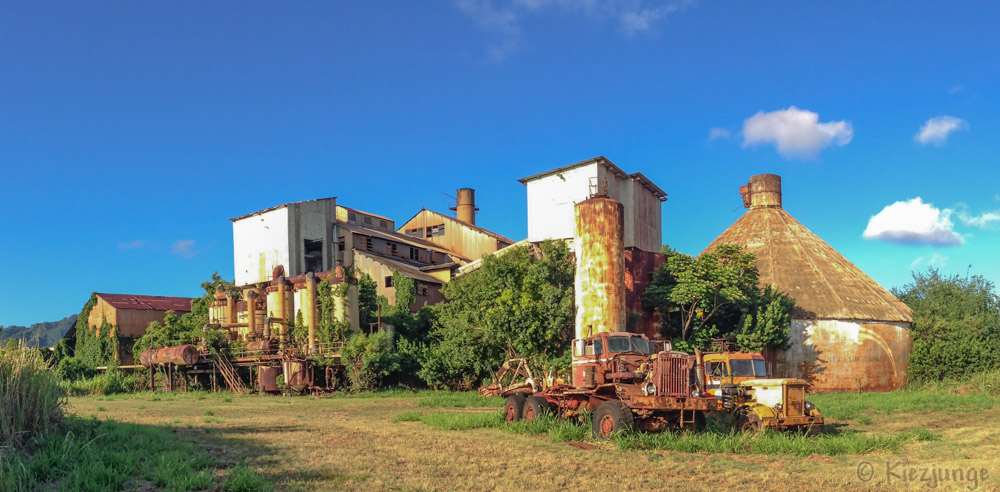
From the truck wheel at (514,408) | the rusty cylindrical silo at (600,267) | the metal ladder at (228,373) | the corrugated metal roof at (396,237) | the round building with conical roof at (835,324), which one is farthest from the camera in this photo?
the corrugated metal roof at (396,237)

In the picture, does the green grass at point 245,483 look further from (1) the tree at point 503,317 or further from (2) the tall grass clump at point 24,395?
(1) the tree at point 503,317

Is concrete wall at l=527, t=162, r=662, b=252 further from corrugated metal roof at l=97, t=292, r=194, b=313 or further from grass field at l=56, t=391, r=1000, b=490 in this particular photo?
corrugated metal roof at l=97, t=292, r=194, b=313

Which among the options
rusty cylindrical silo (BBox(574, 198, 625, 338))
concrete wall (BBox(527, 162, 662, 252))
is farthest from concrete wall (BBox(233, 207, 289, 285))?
rusty cylindrical silo (BBox(574, 198, 625, 338))

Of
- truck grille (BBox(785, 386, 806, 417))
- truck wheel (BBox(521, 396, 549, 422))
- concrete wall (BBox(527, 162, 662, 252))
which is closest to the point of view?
truck grille (BBox(785, 386, 806, 417))

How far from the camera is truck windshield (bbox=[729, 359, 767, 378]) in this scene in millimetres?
19188

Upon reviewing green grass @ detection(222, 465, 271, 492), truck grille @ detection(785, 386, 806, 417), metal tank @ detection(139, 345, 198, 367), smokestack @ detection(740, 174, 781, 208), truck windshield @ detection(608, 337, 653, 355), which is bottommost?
metal tank @ detection(139, 345, 198, 367)

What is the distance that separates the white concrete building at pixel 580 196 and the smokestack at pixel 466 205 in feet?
72.2

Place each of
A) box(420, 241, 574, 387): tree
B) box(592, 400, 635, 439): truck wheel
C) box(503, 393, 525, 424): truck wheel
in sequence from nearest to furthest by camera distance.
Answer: box(592, 400, 635, 439): truck wheel
box(503, 393, 525, 424): truck wheel
box(420, 241, 574, 387): tree

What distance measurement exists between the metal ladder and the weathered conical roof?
28362 mm

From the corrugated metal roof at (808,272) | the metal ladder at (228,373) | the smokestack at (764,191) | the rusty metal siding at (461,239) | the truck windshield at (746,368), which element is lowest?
the metal ladder at (228,373)

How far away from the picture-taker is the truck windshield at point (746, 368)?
1919cm

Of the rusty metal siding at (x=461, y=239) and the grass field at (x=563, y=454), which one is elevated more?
the rusty metal siding at (x=461, y=239)

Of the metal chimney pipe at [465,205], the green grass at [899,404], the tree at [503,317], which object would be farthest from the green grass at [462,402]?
the metal chimney pipe at [465,205]

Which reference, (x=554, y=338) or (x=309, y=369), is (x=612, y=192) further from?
(x=309, y=369)
